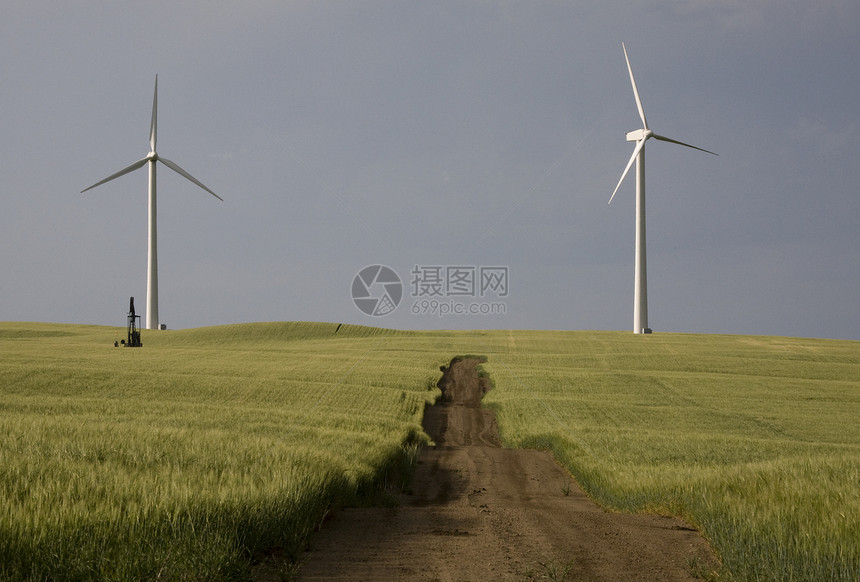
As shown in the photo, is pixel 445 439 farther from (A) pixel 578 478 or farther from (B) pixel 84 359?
(B) pixel 84 359

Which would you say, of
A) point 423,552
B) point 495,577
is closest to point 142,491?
point 423,552

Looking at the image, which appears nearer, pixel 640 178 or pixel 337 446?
pixel 337 446

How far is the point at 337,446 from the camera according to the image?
60.6 ft

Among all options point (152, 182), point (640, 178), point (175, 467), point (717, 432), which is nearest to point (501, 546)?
point (175, 467)

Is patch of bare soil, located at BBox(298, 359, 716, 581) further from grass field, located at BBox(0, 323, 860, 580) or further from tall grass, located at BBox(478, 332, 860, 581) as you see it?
tall grass, located at BBox(478, 332, 860, 581)

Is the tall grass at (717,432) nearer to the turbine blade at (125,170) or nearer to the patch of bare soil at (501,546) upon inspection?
the patch of bare soil at (501,546)

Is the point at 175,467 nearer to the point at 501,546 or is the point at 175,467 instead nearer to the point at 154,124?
the point at 501,546

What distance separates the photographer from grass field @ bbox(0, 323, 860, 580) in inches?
298

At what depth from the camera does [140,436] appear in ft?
55.3

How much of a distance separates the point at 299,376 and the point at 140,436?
1099 inches

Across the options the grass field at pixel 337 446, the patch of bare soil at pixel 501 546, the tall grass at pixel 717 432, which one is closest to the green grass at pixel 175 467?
the grass field at pixel 337 446

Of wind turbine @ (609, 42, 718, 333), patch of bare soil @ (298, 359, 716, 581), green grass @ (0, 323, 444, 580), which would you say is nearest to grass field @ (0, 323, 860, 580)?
green grass @ (0, 323, 444, 580)

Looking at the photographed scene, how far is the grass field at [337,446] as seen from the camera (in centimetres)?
756

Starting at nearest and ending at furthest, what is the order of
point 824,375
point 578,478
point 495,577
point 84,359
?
point 495,577 → point 578,478 → point 84,359 → point 824,375
